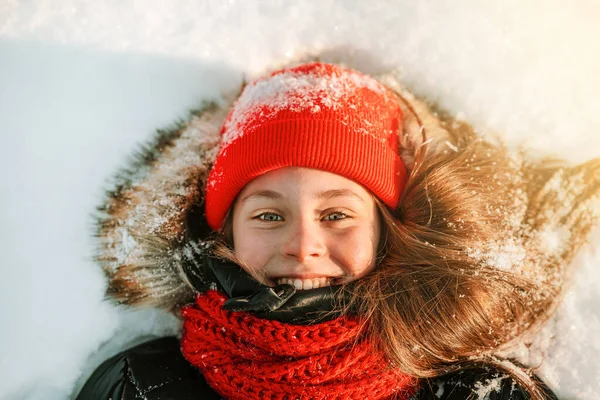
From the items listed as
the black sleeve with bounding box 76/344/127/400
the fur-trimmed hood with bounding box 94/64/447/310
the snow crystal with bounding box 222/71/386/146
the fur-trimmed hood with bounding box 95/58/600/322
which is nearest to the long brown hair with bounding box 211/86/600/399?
the fur-trimmed hood with bounding box 95/58/600/322

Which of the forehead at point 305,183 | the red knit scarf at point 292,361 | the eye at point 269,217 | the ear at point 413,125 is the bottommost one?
the red knit scarf at point 292,361

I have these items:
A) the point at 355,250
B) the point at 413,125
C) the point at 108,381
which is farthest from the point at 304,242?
the point at 108,381

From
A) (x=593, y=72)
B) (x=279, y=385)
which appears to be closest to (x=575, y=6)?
(x=593, y=72)

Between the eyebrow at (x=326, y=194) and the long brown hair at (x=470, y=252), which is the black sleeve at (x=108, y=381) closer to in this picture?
the long brown hair at (x=470, y=252)

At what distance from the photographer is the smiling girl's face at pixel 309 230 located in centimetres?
129

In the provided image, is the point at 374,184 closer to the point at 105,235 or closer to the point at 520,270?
the point at 520,270

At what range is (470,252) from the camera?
4.51 ft

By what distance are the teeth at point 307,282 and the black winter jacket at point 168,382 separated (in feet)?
1.25

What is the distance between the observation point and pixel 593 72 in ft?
5.01

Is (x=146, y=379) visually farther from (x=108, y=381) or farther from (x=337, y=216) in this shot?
(x=337, y=216)

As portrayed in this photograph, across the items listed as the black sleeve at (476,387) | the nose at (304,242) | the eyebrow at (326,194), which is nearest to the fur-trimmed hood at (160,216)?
the eyebrow at (326,194)

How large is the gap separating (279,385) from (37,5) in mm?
1344

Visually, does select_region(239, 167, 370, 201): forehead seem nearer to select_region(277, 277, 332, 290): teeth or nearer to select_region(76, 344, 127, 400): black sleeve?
select_region(277, 277, 332, 290): teeth

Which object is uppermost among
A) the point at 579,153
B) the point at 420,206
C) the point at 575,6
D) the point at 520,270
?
the point at 575,6
